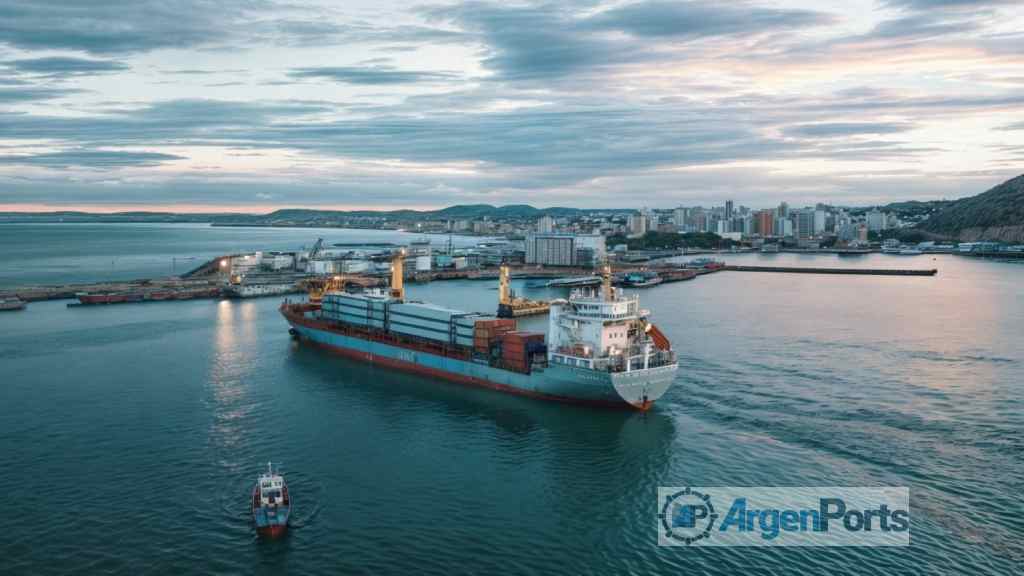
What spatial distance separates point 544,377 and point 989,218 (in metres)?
133

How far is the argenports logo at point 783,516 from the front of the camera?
1513cm

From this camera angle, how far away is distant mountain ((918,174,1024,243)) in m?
121

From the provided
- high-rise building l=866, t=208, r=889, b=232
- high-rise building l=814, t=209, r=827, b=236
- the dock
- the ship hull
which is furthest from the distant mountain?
the ship hull

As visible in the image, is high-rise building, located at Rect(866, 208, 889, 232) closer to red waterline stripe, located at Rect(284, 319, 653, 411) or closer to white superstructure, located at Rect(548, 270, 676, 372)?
red waterline stripe, located at Rect(284, 319, 653, 411)

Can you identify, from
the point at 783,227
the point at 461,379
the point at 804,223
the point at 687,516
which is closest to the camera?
the point at 687,516

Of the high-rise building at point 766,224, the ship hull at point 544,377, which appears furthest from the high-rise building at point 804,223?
the ship hull at point 544,377

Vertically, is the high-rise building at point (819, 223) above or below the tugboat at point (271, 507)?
above

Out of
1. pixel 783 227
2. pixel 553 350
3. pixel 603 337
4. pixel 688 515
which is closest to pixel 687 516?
pixel 688 515

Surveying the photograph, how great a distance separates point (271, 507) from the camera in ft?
50.9

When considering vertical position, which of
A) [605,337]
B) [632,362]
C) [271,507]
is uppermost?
[605,337]

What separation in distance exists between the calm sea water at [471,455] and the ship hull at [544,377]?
0.59 m

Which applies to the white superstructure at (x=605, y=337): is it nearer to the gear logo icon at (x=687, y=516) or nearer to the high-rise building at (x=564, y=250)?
the gear logo icon at (x=687, y=516)

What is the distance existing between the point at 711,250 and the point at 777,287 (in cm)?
6390

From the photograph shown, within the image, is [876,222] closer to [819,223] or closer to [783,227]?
[819,223]
